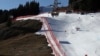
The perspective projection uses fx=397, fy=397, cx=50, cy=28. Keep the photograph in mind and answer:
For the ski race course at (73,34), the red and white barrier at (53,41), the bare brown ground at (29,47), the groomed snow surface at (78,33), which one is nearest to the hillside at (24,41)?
the bare brown ground at (29,47)

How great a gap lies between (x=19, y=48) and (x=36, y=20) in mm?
25612

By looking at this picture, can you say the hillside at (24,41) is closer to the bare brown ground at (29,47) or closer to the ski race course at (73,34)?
the bare brown ground at (29,47)

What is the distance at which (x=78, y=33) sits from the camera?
7031 cm

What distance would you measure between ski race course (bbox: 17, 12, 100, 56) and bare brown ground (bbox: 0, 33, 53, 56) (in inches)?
42.1

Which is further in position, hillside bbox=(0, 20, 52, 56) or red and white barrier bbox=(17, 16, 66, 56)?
hillside bbox=(0, 20, 52, 56)

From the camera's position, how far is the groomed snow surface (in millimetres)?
54219

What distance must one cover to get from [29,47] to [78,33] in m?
13.7

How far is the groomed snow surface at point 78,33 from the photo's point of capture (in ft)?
178

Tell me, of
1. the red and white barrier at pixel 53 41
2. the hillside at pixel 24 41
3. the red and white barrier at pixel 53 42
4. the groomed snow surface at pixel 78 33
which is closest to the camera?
the red and white barrier at pixel 53 42

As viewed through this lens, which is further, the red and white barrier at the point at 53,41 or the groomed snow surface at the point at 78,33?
the groomed snow surface at the point at 78,33

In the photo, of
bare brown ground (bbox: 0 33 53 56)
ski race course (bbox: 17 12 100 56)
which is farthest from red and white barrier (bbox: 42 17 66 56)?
bare brown ground (bbox: 0 33 53 56)

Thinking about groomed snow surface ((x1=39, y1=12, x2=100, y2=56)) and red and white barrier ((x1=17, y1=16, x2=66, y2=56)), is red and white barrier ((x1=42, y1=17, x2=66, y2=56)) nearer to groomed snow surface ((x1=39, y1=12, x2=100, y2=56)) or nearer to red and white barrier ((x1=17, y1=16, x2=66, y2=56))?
red and white barrier ((x1=17, y1=16, x2=66, y2=56))

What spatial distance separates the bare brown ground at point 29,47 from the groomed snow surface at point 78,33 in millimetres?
2727

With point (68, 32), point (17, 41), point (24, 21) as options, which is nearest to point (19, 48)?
point (17, 41)
